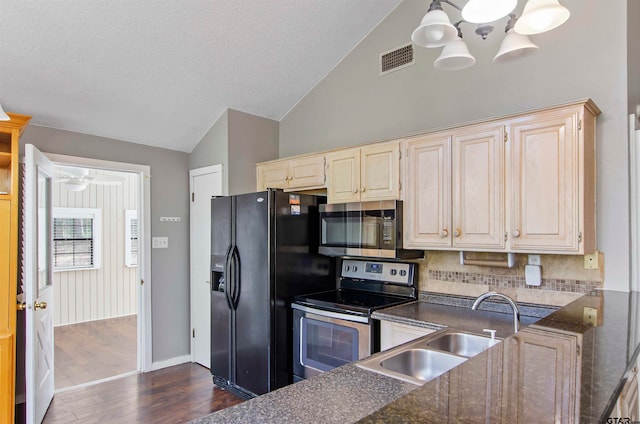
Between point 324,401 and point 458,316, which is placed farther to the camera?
point 458,316

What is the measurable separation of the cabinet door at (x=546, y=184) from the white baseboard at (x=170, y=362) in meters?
3.52

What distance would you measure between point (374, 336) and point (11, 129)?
2.85m

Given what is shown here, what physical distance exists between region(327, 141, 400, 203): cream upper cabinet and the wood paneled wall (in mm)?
4134

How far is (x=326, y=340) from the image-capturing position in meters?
2.84

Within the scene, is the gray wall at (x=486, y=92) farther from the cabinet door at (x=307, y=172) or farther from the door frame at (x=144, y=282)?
the door frame at (x=144, y=282)

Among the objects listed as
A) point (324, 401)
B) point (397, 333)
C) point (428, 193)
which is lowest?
point (397, 333)

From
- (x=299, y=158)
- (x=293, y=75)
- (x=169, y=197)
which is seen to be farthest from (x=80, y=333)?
(x=293, y=75)

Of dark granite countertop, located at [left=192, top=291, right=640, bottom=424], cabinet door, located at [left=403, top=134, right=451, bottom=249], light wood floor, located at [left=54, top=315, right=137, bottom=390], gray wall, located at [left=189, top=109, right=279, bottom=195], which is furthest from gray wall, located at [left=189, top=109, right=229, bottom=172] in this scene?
dark granite countertop, located at [left=192, top=291, right=640, bottom=424]

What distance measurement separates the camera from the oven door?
2.62 m

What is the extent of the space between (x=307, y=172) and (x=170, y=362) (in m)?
2.49

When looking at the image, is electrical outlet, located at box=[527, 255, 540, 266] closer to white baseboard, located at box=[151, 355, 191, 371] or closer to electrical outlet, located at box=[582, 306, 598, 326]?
electrical outlet, located at box=[582, 306, 598, 326]

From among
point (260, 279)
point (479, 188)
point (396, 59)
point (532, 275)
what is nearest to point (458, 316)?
point (532, 275)

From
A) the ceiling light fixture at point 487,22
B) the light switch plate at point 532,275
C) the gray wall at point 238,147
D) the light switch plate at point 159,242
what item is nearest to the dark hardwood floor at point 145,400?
the light switch plate at point 159,242

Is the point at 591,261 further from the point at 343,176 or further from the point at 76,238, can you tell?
the point at 76,238
